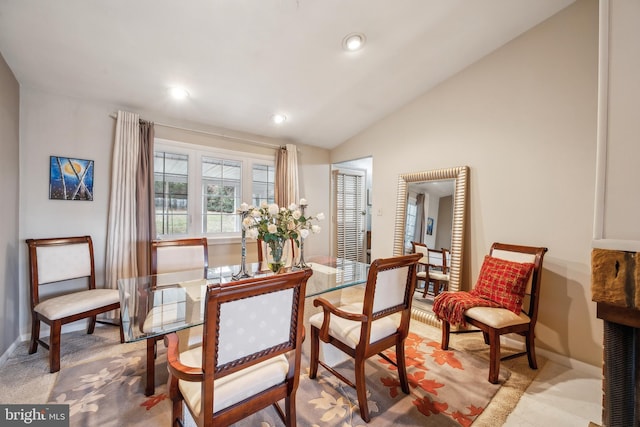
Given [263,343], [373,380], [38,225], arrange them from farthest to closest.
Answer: [38,225] → [373,380] → [263,343]

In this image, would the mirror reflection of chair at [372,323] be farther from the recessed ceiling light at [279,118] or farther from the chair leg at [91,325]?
the recessed ceiling light at [279,118]

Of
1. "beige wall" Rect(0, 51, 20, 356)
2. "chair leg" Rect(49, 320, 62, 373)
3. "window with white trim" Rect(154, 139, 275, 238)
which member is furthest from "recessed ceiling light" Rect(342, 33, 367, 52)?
"chair leg" Rect(49, 320, 62, 373)

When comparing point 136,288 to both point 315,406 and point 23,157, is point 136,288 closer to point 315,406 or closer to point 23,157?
point 315,406

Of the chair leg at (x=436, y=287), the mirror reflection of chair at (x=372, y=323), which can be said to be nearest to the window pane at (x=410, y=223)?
the chair leg at (x=436, y=287)

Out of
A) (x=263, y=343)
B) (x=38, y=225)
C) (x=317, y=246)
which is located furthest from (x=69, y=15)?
(x=317, y=246)

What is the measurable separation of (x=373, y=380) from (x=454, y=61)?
317 cm

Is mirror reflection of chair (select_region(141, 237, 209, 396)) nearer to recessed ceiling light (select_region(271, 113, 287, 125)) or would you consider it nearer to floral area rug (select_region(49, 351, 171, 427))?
floral area rug (select_region(49, 351, 171, 427))

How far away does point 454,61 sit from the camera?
2.75 metres

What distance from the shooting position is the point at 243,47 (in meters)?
2.28

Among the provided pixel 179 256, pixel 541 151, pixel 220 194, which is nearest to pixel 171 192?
pixel 220 194

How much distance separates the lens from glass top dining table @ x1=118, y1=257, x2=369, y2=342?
4.71ft

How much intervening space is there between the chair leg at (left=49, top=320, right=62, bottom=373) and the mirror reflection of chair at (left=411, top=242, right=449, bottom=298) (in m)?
3.41

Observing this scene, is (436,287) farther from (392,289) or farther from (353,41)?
(353,41)

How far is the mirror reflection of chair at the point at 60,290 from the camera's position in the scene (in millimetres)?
2014
